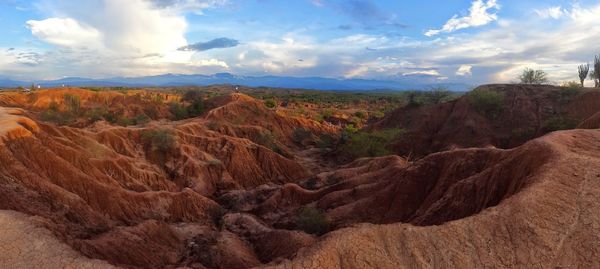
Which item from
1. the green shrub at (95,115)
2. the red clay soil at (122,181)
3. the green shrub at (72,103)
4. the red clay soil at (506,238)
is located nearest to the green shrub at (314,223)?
the red clay soil at (122,181)

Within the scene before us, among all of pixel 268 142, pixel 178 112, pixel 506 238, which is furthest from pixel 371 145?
pixel 178 112

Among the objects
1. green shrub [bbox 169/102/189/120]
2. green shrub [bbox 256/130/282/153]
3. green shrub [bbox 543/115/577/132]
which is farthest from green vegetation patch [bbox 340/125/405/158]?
green shrub [bbox 169/102/189/120]

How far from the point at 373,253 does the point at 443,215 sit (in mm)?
5888

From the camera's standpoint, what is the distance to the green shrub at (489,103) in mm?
43781

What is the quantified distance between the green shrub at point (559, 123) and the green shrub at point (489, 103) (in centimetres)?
603

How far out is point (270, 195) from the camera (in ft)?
100

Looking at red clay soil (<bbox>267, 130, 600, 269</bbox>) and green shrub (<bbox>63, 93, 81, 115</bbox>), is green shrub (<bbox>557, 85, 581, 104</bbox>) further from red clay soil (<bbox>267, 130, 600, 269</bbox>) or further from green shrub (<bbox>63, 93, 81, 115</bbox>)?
green shrub (<bbox>63, 93, 81, 115</bbox>)

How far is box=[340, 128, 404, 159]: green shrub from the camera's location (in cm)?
4361

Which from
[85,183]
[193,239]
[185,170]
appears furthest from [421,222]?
[185,170]

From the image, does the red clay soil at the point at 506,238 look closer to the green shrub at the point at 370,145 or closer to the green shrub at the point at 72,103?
the green shrub at the point at 370,145

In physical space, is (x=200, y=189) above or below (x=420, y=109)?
below

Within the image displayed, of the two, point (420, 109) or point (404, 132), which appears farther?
point (420, 109)

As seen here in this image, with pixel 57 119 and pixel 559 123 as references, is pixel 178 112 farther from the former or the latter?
pixel 559 123

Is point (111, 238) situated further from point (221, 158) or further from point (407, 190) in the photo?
point (221, 158)
